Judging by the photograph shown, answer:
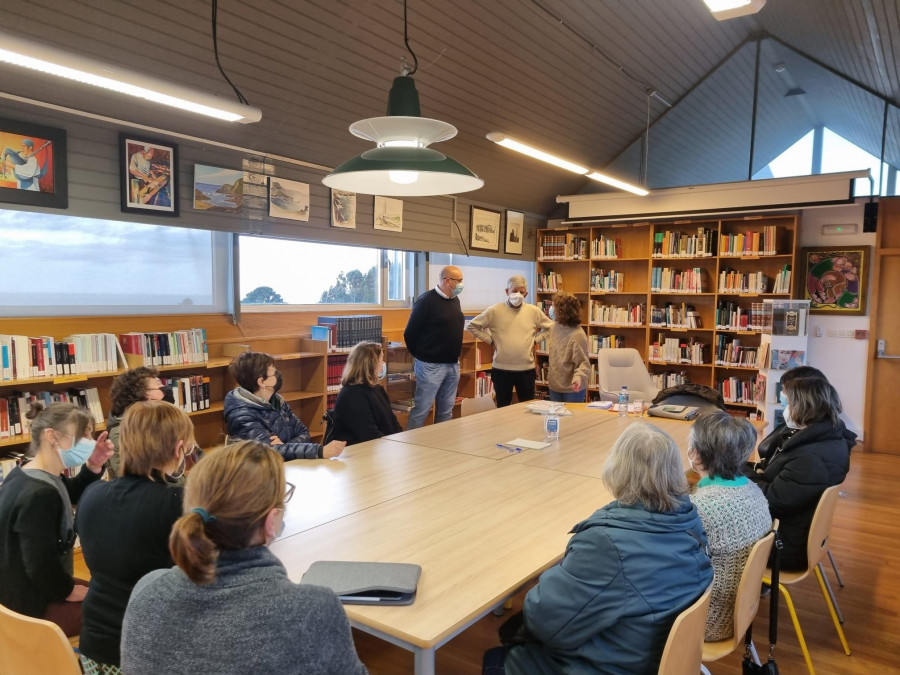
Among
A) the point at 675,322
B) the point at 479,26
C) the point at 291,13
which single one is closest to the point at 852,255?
the point at 675,322

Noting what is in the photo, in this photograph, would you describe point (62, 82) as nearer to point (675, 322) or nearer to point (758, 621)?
point (758, 621)

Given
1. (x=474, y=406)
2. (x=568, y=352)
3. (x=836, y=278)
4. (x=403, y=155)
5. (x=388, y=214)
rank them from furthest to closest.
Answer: (x=836, y=278) < (x=388, y=214) < (x=568, y=352) < (x=474, y=406) < (x=403, y=155)

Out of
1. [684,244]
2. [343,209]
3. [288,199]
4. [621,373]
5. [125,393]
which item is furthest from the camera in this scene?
[684,244]

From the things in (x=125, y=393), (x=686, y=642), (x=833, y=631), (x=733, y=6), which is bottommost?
(x=833, y=631)

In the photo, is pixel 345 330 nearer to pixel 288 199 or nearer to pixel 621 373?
pixel 288 199

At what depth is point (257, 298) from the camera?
533 centimetres

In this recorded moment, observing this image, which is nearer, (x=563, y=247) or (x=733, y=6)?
(x=733, y=6)

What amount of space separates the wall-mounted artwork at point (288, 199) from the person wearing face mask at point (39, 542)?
306 cm

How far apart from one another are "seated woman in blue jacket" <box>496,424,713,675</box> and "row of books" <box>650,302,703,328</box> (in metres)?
5.90

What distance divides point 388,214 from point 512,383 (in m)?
2.01

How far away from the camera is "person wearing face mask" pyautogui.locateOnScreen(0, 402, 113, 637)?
2.06 metres

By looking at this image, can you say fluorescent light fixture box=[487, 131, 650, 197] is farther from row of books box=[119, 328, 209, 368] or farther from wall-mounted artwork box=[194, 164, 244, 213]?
row of books box=[119, 328, 209, 368]

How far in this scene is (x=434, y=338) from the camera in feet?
17.9

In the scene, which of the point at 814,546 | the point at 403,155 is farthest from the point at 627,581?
the point at 403,155
